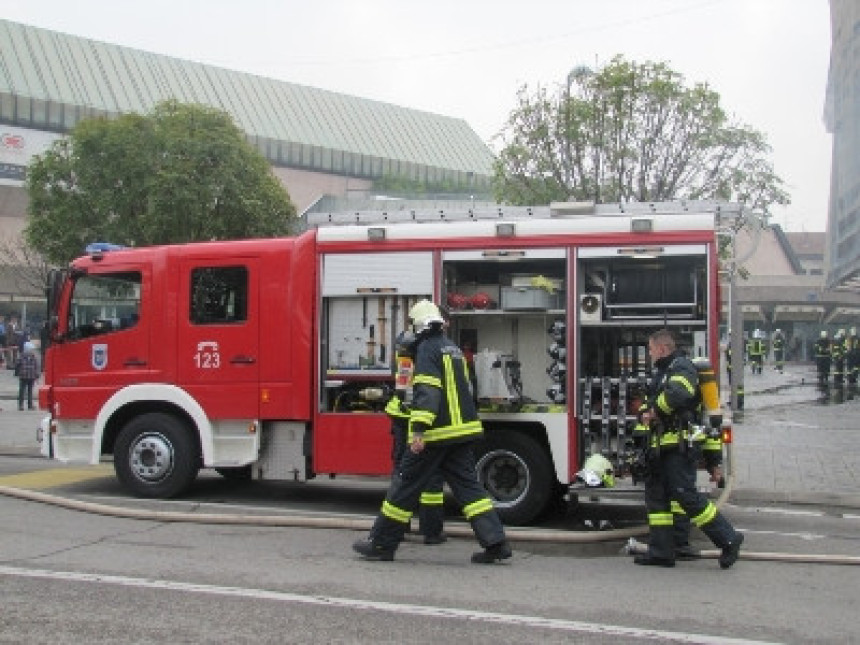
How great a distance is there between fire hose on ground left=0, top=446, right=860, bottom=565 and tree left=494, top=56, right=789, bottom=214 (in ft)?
50.8

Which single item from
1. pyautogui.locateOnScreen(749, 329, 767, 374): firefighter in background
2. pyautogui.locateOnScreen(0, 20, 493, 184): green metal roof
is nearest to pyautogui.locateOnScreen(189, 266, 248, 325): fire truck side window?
pyautogui.locateOnScreen(749, 329, 767, 374): firefighter in background

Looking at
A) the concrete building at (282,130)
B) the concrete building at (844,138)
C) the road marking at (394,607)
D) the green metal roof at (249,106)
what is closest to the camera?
the road marking at (394,607)

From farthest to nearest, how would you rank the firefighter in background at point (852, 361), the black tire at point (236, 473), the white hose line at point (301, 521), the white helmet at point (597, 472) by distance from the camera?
1. the firefighter in background at point (852, 361)
2. the black tire at point (236, 473)
3. the white helmet at point (597, 472)
4. the white hose line at point (301, 521)

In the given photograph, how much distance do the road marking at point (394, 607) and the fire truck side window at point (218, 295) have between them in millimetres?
3232

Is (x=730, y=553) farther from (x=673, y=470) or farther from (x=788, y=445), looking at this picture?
(x=788, y=445)

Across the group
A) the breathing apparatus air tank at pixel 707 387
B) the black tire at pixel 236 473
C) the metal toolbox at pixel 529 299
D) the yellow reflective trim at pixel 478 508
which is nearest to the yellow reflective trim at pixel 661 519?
the breathing apparatus air tank at pixel 707 387

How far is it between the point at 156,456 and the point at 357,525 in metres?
2.36

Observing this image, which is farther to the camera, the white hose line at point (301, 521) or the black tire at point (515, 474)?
the black tire at point (515, 474)

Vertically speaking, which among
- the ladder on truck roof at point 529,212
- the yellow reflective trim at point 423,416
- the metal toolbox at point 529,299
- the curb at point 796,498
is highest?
the ladder on truck roof at point 529,212

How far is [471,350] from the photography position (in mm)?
8508

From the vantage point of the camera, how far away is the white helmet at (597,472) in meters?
7.47

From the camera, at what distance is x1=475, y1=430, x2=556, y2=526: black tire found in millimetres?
7914

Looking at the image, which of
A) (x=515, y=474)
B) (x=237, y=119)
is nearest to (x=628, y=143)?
(x=515, y=474)

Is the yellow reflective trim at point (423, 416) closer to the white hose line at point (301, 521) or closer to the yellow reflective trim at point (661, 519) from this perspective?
the white hose line at point (301, 521)
